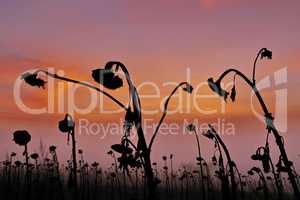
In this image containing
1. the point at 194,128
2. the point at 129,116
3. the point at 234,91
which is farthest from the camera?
the point at 194,128

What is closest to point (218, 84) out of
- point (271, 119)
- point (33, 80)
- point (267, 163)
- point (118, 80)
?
point (271, 119)

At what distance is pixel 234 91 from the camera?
6.32 m

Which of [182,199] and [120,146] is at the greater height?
[120,146]

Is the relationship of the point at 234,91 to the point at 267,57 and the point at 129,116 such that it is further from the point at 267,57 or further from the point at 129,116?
the point at 129,116

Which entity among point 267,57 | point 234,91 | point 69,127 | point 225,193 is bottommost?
point 225,193

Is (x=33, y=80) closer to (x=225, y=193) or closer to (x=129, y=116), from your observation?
(x=129, y=116)

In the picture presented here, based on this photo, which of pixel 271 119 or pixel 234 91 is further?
pixel 234 91

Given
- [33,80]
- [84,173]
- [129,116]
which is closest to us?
[129,116]

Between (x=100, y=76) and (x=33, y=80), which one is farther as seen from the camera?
(x=33, y=80)

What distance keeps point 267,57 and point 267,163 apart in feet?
6.13

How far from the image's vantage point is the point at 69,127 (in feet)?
22.5

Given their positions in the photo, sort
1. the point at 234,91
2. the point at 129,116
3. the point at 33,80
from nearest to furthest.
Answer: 1. the point at 129,116
2. the point at 33,80
3. the point at 234,91

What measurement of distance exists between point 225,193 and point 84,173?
19.4 metres

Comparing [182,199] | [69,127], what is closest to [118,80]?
[69,127]
